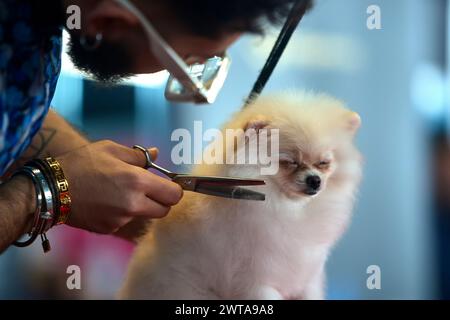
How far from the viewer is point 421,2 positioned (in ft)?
2.45

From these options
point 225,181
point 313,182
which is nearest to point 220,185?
point 225,181

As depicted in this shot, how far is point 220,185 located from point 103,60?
0.20 m

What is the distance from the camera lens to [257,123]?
27.5 inches

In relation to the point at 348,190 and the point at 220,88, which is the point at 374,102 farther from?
the point at 220,88

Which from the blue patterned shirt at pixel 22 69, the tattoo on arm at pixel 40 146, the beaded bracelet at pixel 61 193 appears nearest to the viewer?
the blue patterned shirt at pixel 22 69

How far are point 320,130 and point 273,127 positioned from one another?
0.20 ft

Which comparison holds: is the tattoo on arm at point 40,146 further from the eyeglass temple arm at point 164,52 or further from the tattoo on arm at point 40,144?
the eyeglass temple arm at point 164,52

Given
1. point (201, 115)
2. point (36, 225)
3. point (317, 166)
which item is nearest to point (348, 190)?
point (317, 166)

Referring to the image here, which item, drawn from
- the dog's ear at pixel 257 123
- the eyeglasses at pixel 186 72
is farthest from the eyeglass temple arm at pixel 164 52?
the dog's ear at pixel 257 123

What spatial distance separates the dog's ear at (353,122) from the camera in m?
0.69

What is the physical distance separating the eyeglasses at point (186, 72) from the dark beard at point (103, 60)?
0.16 feet

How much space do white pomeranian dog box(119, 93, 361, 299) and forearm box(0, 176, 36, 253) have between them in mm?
202

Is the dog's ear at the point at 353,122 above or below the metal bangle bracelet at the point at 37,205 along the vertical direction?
above

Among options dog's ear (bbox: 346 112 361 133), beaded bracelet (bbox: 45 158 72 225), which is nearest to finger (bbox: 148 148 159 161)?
beaded bracelet (bbox: 45 158 72 225)
